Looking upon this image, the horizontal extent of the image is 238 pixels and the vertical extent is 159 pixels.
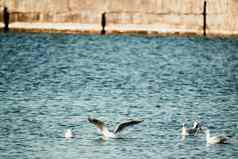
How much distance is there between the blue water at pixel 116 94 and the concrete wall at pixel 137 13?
170 cm

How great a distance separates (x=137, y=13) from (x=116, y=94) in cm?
2984

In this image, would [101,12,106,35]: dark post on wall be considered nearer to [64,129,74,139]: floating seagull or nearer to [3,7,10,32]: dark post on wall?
[3,7,10,32]: dark post on wall

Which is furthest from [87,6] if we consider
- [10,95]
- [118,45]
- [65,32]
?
[10,95]

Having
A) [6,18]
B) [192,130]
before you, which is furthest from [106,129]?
[6,18]

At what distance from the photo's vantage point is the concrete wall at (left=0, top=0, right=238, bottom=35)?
212ft

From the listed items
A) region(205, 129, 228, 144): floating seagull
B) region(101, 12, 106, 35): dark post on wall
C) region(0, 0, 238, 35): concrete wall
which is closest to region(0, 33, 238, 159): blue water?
region(205, 129, 228, 144): floating seagull

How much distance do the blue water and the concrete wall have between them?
1701 millimetres

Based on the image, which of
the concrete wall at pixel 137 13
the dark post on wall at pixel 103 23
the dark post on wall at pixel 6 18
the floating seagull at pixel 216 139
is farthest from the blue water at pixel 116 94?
the concrete wall at pixel 137 13

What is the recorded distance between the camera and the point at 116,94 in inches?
1460

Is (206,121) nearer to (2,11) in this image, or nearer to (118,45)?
(118,45)

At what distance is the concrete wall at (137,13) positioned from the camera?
2542 inches

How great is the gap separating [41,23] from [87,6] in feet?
10.0

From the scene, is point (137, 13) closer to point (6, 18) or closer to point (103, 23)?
point (103, 23)

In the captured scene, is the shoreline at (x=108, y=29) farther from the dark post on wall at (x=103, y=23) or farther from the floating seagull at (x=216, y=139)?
the floating seagull at (x=216, y=139)
